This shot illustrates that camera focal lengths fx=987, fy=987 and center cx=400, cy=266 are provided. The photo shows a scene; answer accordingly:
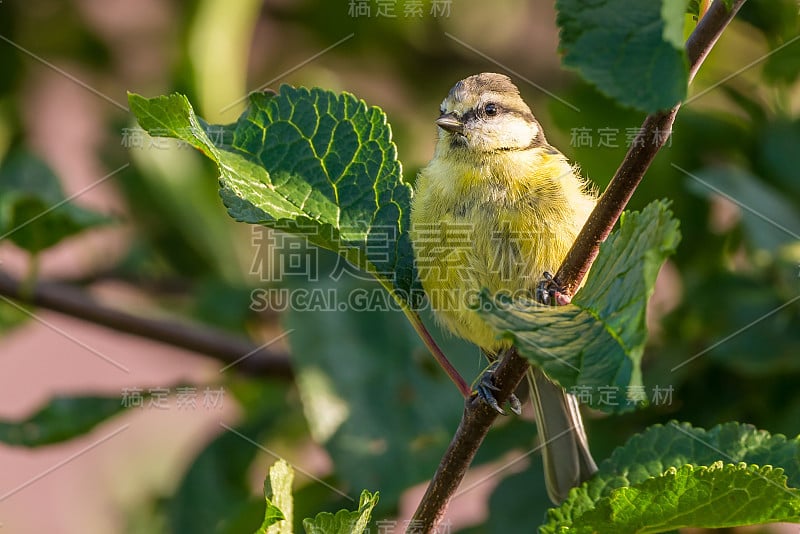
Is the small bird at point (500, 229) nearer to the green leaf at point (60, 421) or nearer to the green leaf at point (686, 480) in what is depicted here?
the green leaf at point (686, 480)

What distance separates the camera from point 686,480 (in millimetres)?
926

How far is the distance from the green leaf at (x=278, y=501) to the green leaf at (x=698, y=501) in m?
0.28

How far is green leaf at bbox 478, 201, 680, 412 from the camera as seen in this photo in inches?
29.9

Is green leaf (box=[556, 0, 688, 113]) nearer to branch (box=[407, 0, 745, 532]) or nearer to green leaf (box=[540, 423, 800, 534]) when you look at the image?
branch (box=[407, 0, 745, 532])

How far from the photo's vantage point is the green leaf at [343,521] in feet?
3.09

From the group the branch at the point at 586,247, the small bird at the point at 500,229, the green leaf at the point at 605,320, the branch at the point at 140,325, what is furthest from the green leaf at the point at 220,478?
the green leaf at the point at 605,320

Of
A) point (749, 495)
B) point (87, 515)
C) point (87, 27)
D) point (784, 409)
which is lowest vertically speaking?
point (87, 515)

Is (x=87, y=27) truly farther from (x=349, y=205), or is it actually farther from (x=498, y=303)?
(x=498, y=303)

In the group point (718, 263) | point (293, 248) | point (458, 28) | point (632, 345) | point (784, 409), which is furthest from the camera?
point (458, 28)

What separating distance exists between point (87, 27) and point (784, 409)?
6.98ft

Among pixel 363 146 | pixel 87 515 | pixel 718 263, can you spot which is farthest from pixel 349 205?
pixel 87 515

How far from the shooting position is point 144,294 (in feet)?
8.39

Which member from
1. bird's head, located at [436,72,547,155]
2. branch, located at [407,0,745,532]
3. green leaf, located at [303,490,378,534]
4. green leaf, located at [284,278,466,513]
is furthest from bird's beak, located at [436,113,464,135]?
green leaf, located at [303,490,378,534]

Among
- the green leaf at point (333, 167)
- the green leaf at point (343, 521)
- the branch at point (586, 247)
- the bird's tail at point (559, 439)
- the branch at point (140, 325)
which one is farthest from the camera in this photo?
the branch at point (140, 325)
